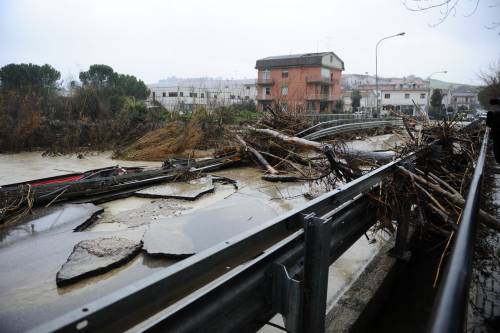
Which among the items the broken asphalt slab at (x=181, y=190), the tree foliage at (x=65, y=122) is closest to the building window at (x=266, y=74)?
the tree foliage at (x=65, y=122)

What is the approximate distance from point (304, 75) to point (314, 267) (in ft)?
186

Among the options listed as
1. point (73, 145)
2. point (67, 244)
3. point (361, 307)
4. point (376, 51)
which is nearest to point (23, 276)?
point (67, 244)

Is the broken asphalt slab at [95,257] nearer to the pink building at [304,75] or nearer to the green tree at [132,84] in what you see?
the green tree at [132,84]

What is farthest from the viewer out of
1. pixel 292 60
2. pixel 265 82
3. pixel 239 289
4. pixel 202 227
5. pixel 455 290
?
pixel 265 82

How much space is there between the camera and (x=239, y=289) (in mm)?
1406

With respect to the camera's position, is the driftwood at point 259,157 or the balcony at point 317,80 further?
the balcony at point 317,80

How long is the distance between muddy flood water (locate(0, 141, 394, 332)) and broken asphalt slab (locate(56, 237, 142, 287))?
0.05 m

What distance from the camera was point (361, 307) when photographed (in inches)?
106

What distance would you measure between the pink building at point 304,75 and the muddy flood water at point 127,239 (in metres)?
48.5

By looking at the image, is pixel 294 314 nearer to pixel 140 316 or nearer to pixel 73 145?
pixel 140 316

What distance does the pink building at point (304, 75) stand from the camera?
54.2 metres

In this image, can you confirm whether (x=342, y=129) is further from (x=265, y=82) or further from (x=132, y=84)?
(x=265, y=82)

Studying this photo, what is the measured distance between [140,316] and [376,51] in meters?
38.3

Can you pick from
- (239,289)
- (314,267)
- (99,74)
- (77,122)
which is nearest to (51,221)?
(239,289)
